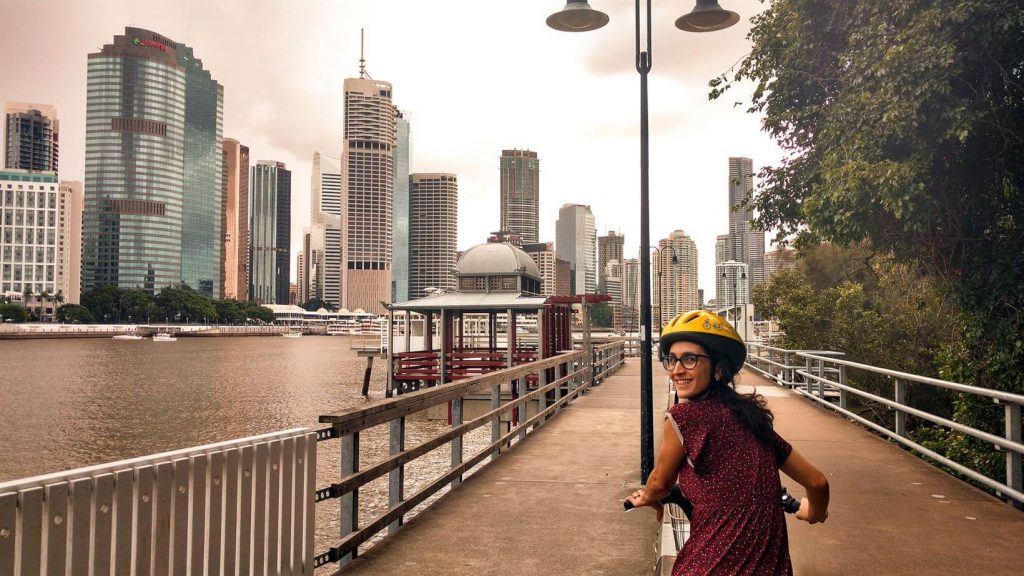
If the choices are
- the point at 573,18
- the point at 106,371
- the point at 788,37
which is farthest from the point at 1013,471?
the point at 106,371

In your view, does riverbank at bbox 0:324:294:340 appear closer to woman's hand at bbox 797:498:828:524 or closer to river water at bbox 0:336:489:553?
river water at bbox 0:336:489:553

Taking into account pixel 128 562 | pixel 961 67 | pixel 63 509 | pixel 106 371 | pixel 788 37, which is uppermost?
pixel 788 37

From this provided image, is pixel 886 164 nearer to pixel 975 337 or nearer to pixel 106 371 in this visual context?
pixel 975 337

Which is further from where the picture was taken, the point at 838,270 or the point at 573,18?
the point at 838,270

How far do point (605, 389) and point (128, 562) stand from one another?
54.7ft

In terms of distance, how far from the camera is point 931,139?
888cm


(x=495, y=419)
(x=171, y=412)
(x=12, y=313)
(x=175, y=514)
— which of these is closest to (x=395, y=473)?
(x=175, y=514)

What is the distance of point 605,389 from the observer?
1911cm

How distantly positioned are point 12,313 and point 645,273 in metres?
178

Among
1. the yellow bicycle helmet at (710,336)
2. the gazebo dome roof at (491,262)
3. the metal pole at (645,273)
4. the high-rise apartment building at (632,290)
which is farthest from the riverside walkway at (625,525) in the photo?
the gazebo dome roof at (491,262)

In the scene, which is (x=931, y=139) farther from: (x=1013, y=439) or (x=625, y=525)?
(x=625, y=525)

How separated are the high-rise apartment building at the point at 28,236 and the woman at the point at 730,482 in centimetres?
20827

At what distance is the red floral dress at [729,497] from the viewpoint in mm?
2281

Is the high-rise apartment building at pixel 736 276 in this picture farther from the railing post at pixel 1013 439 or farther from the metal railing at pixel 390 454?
the metal railing at pixel 390 454
